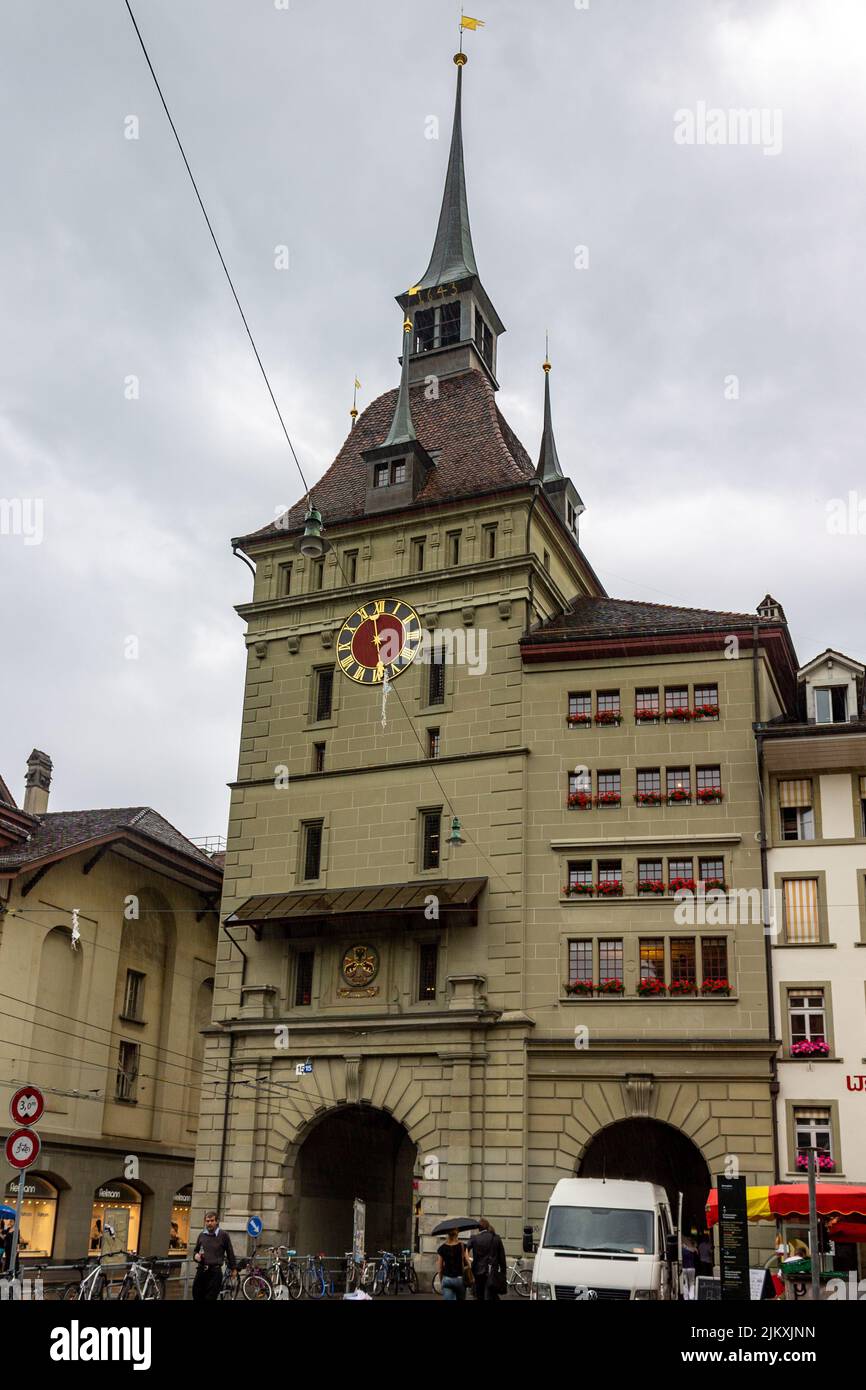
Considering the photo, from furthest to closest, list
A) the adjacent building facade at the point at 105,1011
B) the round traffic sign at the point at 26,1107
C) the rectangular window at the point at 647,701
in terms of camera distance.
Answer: the adjacent building facade at the point at 105,1011 → the rectangular window at the point at 647,701 → the round traffic sign at the point at 26,1107

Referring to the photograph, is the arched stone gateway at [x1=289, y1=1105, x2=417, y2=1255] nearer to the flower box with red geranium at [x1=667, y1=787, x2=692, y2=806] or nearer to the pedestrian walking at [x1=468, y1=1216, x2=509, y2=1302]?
the flower box with red geranium at [x1=667, y1=787, x2=692, y2=806]

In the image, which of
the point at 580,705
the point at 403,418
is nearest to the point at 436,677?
the point at 580,705

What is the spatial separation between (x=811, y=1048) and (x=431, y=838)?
12718 millimetres

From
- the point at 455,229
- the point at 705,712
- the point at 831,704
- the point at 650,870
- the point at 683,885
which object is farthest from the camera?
the point at 455,229

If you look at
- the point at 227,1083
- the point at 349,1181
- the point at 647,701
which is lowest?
the point at 349,1181

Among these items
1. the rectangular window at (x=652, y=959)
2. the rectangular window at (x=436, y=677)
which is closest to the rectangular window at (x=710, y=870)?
the rectangular window at (x=652, y=959)

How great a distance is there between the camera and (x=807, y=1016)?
123ft

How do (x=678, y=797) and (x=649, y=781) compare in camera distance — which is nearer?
(x=678, y=797)

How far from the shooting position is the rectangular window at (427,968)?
41219 mm

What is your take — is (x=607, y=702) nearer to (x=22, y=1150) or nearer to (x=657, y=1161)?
(x=657, y=1161)

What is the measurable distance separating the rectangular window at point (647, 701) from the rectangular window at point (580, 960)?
23.0ft

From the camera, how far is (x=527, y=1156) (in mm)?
38156

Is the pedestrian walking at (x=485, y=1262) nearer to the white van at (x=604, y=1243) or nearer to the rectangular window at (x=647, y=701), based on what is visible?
the white van at (x=604, y=1243)
